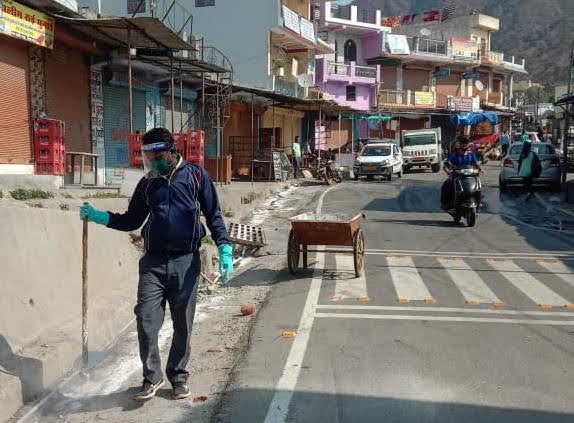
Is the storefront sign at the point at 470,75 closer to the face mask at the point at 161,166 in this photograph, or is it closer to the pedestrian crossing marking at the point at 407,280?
the pedestrian crossing marking at the point at 407,280

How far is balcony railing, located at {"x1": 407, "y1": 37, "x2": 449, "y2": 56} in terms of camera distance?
53938 mm

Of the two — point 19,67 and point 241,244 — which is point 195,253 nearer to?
point 241,244

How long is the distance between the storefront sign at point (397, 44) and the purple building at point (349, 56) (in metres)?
0.91

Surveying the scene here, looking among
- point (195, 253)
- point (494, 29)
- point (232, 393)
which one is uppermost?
point (494, 29)

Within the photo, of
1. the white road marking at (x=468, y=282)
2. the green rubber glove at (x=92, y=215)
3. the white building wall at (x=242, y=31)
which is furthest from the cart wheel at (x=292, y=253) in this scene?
the white building wall at (x=242, y=31)

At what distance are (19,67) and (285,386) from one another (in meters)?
11.9

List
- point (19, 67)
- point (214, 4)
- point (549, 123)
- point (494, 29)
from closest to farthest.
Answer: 1. point (19, 67)
2. point (214, 4)
3. point (494, 29)
4. point (549, 123)

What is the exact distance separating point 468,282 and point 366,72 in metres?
41.5

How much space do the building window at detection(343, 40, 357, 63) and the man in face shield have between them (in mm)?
48134

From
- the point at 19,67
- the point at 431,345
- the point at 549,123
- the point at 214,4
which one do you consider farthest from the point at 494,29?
the point at 431,345

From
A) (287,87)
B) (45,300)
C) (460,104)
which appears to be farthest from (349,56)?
(45,300)

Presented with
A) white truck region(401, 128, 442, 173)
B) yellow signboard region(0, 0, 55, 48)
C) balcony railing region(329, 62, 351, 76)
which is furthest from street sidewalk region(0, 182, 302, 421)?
balcony railing region(329, 62, 351, 76)

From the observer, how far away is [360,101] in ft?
161

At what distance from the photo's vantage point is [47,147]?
14961 mm
